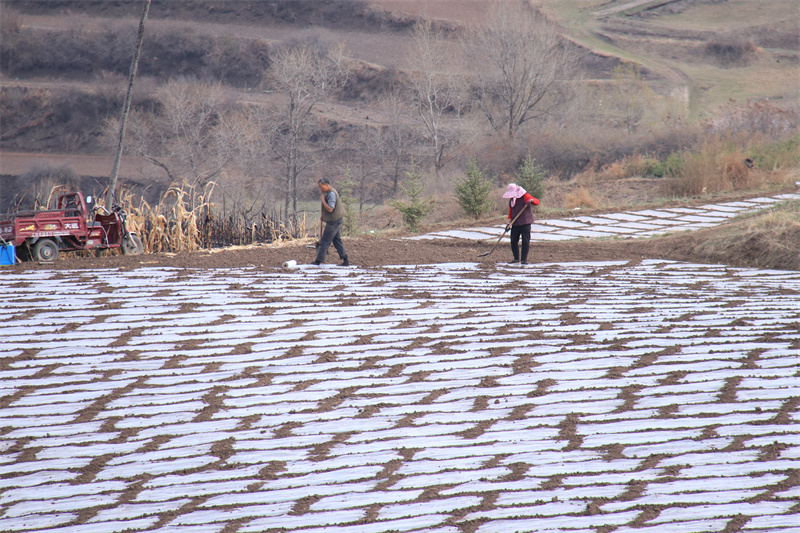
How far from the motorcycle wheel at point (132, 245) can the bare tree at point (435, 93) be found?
25.8 metres

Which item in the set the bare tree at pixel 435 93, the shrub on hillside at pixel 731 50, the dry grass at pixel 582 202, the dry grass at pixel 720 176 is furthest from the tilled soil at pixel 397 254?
the shrub on hillside at pixel 731 50

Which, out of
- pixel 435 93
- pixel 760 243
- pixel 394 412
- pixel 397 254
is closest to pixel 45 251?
pixel 397 254

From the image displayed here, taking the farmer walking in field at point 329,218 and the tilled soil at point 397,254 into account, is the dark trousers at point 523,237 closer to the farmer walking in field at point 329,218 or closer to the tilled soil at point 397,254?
the tilled soil at point 397,254

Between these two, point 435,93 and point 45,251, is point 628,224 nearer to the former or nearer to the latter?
point 45,251

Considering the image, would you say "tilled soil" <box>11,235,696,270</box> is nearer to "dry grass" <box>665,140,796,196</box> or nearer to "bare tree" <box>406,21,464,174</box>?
"dry grass" <box>665,140,796,196</box>

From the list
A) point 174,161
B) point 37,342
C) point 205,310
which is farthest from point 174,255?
point 174,161

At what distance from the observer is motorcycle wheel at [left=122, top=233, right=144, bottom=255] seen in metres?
9.86

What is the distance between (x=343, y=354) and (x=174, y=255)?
491 cm

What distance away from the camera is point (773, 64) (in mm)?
52594

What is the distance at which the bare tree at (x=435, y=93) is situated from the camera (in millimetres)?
37875

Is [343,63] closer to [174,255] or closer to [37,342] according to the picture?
[174,255]

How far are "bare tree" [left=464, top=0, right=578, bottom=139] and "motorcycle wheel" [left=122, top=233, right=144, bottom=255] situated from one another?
27773mm

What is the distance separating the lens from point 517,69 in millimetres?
35906

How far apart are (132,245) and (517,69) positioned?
97.1ft
